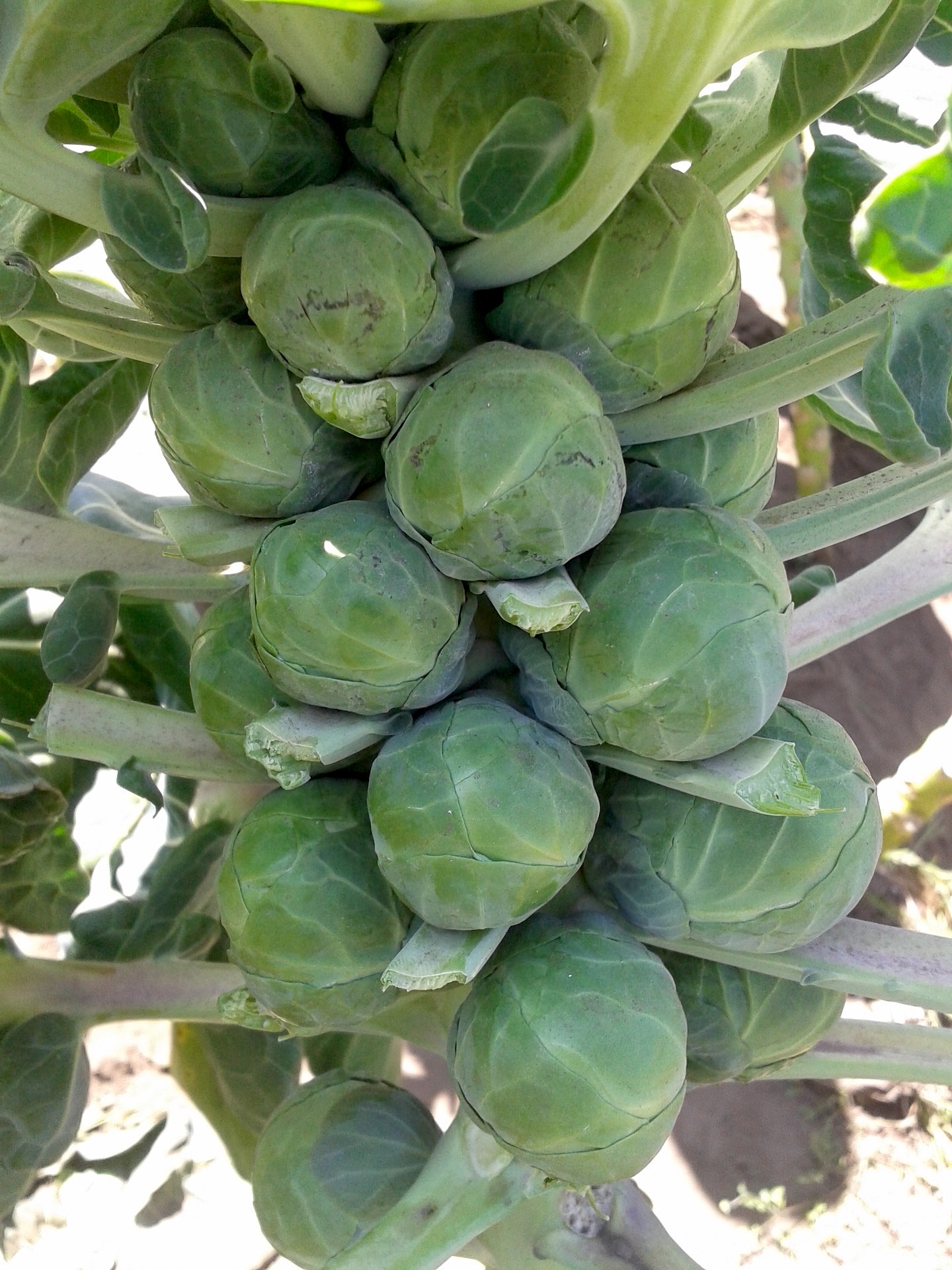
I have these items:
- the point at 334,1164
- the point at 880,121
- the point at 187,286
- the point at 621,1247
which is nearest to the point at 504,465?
the point at 187,286

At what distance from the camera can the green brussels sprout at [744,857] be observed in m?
1.08

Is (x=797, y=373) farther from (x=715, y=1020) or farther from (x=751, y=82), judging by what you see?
(x=715, y=1020)

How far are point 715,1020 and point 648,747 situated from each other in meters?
0.44

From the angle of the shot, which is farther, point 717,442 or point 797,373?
point 717,442

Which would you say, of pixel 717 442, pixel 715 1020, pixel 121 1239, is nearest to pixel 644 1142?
pixel 715 1020

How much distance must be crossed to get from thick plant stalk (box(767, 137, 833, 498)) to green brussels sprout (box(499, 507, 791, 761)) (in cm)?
270

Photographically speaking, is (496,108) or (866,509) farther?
(866,509)

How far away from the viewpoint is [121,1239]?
2.38 m

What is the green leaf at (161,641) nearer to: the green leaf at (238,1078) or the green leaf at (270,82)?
the green leaf at (238,1078)

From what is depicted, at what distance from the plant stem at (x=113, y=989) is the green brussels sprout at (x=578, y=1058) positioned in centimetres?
82

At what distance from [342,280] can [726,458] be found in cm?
46

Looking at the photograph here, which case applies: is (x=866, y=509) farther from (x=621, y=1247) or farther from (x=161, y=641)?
(x=161, y=641)

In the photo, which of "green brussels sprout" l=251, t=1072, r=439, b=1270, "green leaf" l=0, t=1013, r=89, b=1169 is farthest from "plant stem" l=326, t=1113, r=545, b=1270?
"green leaf" l=0, t=1013, r=89, b=1169

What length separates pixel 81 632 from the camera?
1.39 metres
